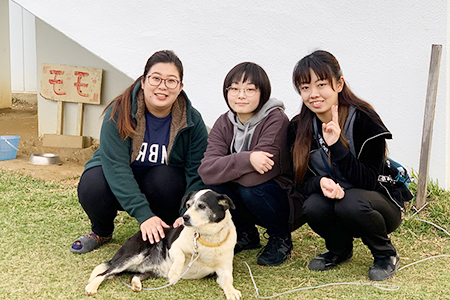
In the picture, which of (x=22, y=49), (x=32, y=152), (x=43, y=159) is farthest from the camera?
(x=22, y=49)

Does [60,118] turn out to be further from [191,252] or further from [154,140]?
[191,252]

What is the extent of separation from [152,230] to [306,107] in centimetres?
111

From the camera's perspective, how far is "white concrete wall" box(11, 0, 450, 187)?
14.2 ft

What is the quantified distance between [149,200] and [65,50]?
3.82 metres

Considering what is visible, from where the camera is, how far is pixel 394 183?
3057mm

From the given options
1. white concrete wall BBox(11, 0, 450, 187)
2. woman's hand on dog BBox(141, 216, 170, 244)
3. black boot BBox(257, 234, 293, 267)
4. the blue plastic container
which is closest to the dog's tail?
woman's hand on dog BBox(141, 216, 170, 244)

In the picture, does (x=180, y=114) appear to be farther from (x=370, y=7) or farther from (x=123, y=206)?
(x=370, y=7)

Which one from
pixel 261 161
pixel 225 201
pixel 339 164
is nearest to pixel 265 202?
pixel 261 161

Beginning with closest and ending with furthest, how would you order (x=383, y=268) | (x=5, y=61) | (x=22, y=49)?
(x=383, y=268) → (x=5, y=61) → (x=22, y=49)

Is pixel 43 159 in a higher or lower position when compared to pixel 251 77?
lower

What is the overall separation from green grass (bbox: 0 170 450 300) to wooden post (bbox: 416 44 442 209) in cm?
13

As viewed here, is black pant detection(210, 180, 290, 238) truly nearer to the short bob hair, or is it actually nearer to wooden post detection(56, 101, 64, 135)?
the short bob hair

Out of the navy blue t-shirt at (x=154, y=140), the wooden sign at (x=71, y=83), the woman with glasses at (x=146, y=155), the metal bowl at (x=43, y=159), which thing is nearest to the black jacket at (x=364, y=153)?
the woman with glasses at (x=146, y=155)

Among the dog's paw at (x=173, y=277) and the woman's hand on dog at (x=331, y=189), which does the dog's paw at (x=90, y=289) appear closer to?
the dog's paw at (x=173, y=277)
